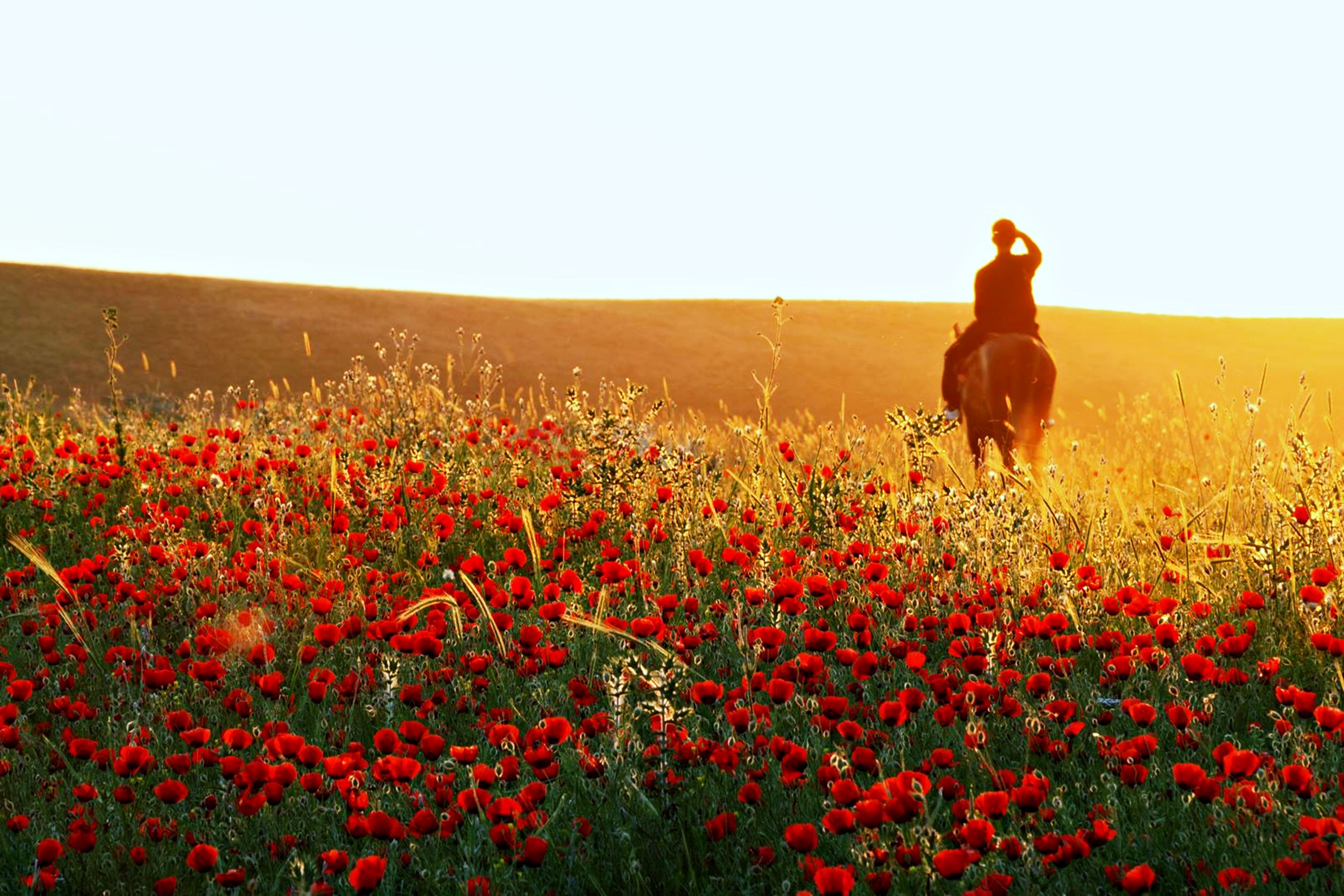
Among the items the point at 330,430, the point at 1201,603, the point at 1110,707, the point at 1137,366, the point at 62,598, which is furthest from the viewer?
the point at 1137,366

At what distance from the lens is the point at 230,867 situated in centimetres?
302

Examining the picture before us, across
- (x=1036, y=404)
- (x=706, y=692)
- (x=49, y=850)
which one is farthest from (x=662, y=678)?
(x=1036, y=404)

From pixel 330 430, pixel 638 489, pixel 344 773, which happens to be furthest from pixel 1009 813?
pixel 330 430

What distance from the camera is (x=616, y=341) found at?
4400 cm

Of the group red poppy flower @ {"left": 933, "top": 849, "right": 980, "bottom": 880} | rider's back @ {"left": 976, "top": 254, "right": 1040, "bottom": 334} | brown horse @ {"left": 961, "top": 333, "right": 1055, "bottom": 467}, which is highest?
rider's back @ {"left": 976, "top": 254, "right": 1040, "bottom": 334}

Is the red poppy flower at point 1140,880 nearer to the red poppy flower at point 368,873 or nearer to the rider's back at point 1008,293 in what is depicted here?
the red poppy flower at point 368,873

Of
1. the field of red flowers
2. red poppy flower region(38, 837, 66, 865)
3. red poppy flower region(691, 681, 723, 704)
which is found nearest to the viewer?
red poppy flower region(38, 837, 66, 865)

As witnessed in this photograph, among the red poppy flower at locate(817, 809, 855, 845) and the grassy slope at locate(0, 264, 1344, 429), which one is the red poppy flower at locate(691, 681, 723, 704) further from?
the grassy slope at locate(0, 264, 1344, 429)

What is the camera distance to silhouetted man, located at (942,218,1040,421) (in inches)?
440

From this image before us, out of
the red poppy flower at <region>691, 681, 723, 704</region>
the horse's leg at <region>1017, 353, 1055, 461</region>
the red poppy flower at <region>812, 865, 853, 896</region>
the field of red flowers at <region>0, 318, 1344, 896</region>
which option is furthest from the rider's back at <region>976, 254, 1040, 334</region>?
the red poppy flower at <region>812, 865, 853, 896</region>

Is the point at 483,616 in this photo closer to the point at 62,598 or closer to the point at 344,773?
the point at 344,773

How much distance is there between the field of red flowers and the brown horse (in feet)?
11.6

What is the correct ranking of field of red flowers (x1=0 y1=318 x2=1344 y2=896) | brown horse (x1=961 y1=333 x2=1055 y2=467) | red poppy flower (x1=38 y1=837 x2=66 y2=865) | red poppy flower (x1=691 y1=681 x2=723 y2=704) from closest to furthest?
red poppy flower (x1=38 y1=837 x2=66 y2=865) → field of red flowers (x1=0 y1=318 x2=1344 y2=896) → red poppy flower (x1=691 y1=681 x2=723 y2=704) → brown horse (x1=961 y1=333 x2=1055 y2=467)

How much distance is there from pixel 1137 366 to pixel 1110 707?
41922 mm
